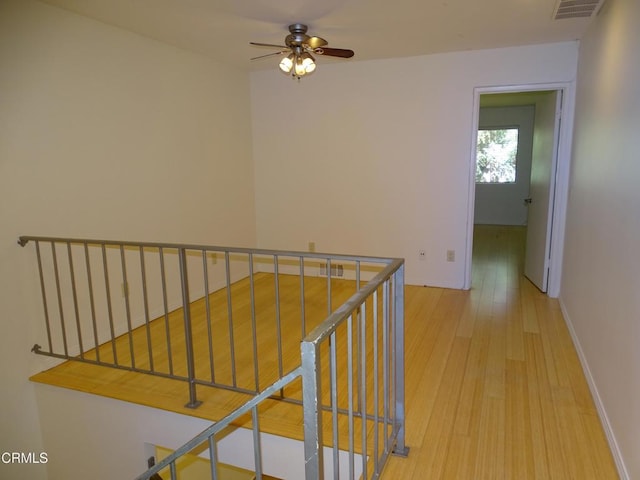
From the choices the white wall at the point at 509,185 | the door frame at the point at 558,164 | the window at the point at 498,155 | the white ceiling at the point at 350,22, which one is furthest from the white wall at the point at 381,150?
the window at the point at 498,155

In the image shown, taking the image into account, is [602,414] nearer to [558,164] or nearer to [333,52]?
[558,164]

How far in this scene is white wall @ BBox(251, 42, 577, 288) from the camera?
4.15 metres

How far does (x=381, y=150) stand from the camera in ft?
14.8

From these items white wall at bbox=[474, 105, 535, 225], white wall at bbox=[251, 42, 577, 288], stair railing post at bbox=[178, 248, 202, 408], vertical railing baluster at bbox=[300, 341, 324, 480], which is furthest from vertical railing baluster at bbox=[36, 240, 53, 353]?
white wall at bbox=[474, 105, 535, 225]

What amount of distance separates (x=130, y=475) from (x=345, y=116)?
12.3 feet

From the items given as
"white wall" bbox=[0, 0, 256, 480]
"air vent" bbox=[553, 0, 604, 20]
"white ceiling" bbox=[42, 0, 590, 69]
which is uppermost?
"white ceiling" bbox=[42, 0, 590, 69]

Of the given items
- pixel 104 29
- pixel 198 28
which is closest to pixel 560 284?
pixel 198 28

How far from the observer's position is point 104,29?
10.4 ft

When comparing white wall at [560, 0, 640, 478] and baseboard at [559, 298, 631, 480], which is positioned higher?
white wall at [560, 0, 640, 478]

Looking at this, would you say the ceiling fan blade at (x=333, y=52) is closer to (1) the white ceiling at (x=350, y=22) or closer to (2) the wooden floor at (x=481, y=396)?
(1) the white ceiling at (x=350, y=22)

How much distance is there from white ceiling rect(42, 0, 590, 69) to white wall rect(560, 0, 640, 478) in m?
0.52

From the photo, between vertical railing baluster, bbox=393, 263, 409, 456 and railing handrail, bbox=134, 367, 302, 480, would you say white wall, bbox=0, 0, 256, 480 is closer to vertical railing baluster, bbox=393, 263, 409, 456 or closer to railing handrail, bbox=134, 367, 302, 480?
railing handrail, bbox=134, 367, 302, 480

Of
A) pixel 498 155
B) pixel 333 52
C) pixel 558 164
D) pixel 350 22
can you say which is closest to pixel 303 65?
pixel 333 52

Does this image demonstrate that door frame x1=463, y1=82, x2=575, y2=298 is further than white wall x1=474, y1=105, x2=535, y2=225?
No
